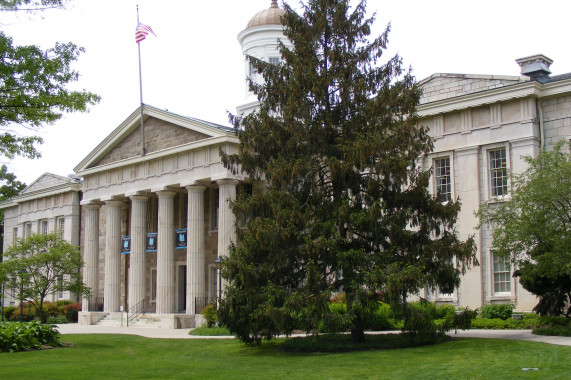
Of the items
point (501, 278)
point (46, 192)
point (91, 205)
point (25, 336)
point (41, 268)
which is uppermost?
point (46, 192)

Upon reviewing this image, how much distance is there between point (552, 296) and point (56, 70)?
18252 millimetres

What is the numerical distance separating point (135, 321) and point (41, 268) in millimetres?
7196

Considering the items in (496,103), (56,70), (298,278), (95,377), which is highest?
(496,103)

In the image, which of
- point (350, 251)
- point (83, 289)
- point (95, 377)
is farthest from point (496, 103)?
point (83, 289)

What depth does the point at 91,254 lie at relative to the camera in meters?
41.6

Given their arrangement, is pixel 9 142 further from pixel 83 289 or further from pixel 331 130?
pixel 83 289

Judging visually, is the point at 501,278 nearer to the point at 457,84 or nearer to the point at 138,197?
the point at 457,84

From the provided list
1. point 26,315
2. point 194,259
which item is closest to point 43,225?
point 26,315

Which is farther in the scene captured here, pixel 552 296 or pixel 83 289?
pixel 83 289

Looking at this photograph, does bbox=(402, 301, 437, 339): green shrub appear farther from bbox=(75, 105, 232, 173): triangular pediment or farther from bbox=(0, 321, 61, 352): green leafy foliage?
bbox=(75, 105, 232, 173): triangular pediment

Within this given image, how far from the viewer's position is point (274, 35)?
4688 cm

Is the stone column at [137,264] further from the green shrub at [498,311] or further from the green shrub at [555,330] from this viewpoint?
the green shrub at [555,330]

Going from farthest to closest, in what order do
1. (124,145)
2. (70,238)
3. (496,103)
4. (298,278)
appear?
(70,238), (124,145), (496,103), (298,278)

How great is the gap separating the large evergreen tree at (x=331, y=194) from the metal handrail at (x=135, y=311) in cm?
1969
